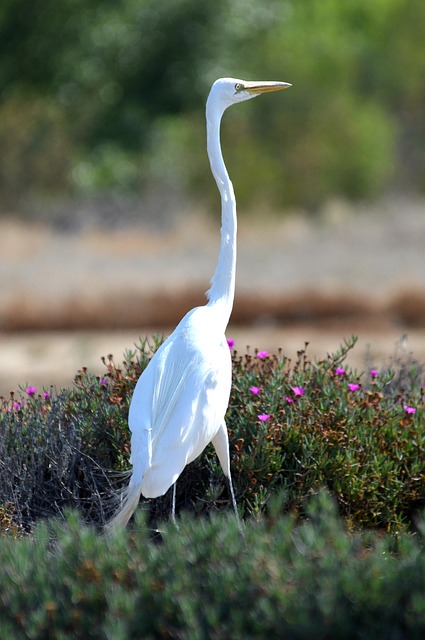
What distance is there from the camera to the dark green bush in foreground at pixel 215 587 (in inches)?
92.8

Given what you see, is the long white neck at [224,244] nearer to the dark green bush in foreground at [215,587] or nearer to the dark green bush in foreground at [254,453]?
the dark green bush in foreground at [254,453]

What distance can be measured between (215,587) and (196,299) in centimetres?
959

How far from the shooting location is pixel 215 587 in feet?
8.07

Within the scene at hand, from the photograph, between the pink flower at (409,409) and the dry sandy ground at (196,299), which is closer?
the pink flower at (409,409)

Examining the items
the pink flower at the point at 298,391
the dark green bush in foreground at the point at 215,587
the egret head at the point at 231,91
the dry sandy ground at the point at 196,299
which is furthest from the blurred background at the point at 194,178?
the dark green bush in foreground at the point at 215,587

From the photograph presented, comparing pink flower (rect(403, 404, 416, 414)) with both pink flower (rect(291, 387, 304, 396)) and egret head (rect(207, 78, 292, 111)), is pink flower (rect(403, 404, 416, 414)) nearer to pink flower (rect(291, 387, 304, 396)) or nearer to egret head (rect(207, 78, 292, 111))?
pink flower (rect(291, 387, 304, 396))

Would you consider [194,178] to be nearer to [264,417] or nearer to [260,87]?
[260,87]

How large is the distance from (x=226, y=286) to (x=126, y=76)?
18.7m

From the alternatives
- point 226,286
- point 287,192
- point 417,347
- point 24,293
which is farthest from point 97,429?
point 287,192

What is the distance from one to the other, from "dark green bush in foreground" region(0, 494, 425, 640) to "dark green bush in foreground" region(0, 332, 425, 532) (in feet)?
3.66

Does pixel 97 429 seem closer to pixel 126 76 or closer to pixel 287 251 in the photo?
pixel 287 251

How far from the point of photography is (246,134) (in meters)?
23.5

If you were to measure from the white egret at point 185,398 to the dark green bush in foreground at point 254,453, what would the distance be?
338 mm

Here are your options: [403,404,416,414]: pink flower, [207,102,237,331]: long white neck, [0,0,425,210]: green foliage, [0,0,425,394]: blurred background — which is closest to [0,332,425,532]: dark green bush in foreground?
[403,404,416,414]: pink flower
